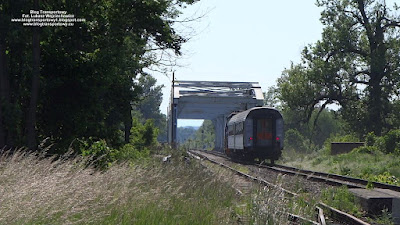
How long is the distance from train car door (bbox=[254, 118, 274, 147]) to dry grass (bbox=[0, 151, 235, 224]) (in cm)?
2346

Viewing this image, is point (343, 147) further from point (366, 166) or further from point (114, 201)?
point (114, 201)

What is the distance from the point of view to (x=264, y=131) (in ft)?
116

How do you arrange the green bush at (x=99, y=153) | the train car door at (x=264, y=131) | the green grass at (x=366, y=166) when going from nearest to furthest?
1. the green bush at (x=99, y=153)
2. the green grass at (x=366, y=166)
3. the train car door at (x=264, y=131)

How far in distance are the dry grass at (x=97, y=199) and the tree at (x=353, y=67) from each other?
40.5 m

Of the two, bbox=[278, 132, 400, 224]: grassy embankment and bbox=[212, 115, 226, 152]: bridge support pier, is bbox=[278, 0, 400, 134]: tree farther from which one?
bbox=[212, 115, 226, 152]: bridge support pier

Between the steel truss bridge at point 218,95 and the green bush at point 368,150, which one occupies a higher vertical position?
the steel truss bridge at point 218,95

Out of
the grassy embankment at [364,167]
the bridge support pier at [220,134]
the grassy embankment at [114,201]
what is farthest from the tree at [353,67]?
the grassy embankment at [114,201]

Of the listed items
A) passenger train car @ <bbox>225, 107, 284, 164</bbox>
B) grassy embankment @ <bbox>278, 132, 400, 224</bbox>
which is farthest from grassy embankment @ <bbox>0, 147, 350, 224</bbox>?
passenger train car @ <bbox>225, 107, 284, 164</bbox>

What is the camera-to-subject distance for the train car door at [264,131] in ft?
115

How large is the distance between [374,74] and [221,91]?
72.9 feet

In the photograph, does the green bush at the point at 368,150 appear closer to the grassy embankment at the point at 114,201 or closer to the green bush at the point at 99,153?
the green bush at the point at 99,153

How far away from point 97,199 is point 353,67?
152ft

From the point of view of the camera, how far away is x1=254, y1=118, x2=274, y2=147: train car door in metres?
35.0

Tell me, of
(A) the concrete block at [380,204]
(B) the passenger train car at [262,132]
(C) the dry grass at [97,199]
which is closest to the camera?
(C) the dry grass at [97,199]
